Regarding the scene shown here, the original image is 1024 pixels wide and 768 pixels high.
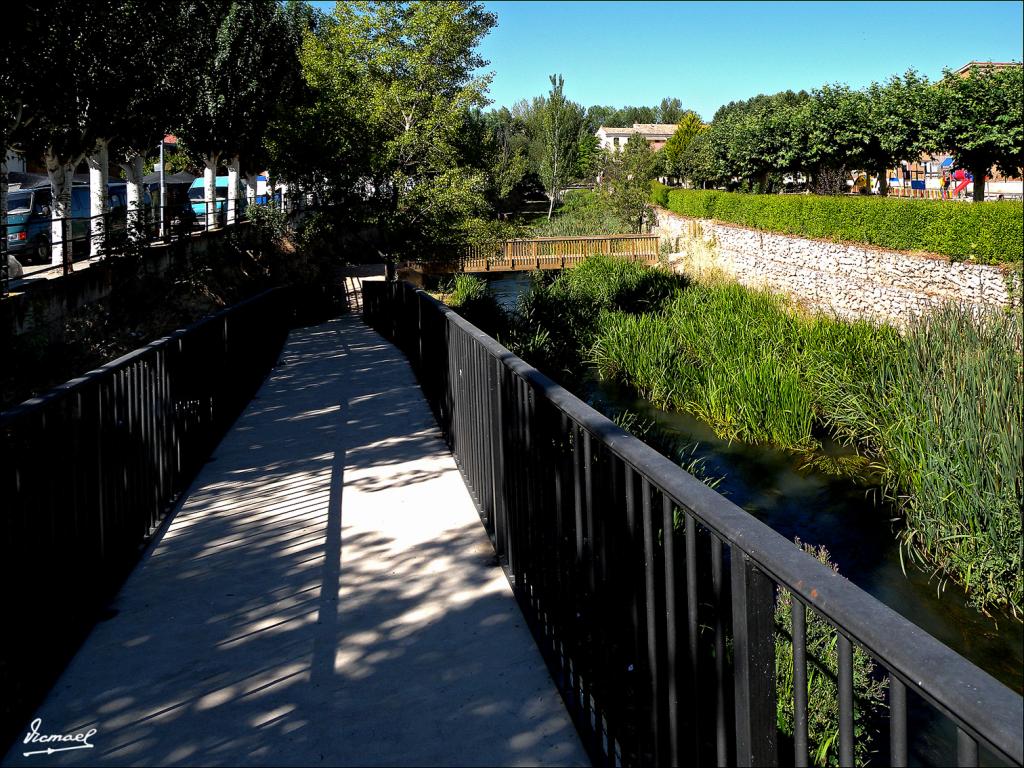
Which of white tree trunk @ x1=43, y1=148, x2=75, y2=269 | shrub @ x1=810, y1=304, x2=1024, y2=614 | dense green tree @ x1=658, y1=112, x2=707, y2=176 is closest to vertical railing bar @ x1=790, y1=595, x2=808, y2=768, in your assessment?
shrub @ x1=810, y1=304, x2=1024, y2=614

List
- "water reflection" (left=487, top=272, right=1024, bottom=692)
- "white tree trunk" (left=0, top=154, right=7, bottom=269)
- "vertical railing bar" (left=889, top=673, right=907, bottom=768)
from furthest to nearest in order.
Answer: "white tree trunk" (left=0, top=154, right=7, bottom=269) < "water reflection" (left=487, top=272, right=1024, bottom=692) < "vertical railing bar" (left=889, top=673, right=907, bottom=768)

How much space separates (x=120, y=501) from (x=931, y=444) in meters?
7.40

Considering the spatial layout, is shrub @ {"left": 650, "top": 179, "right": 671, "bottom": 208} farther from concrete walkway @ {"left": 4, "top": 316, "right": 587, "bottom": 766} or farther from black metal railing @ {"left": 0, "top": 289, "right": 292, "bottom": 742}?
concrete walkway @ {"left": 4, "top": 316, "right": 587, "bottom": 766}

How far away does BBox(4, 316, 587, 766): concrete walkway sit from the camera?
3250 millimetres

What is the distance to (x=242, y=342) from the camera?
9.74 meters

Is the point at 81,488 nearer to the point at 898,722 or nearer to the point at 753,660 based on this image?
the point at 753,660

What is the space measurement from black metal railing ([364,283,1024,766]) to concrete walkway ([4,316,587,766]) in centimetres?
24

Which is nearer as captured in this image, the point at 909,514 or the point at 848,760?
the point at 848,760

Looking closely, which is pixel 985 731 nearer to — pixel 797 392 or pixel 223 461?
pixel 223 461

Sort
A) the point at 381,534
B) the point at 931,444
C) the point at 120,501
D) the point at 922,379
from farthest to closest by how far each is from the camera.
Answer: the point at 922,379
the point at 931,444
the point at 381,534
the point at 120,501

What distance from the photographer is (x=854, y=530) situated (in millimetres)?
10008

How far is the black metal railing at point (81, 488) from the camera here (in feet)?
11.2

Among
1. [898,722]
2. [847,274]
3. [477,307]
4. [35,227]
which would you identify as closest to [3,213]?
[35,227]

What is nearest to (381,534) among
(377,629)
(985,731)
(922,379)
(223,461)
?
(377,629)
